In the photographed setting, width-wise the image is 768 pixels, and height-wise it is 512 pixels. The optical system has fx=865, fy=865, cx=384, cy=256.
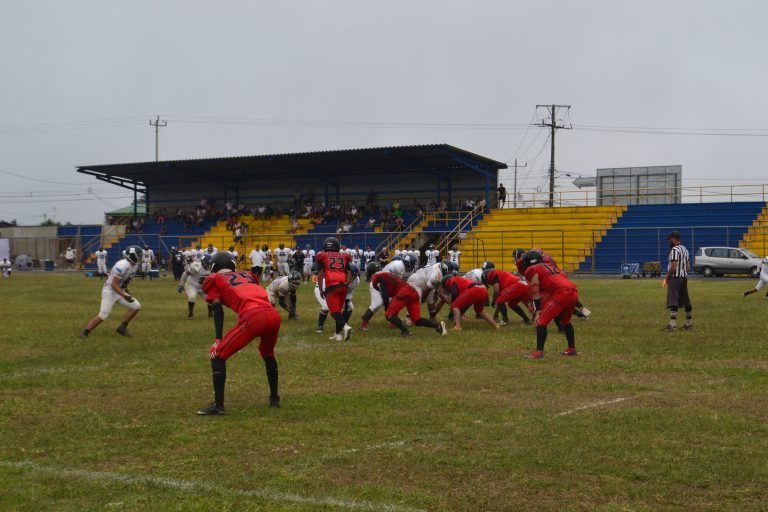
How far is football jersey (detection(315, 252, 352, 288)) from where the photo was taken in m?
15.7

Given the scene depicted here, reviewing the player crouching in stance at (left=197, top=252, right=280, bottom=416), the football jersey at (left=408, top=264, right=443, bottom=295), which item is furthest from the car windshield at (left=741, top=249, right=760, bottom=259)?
the player crouching in stance at (left=197, top=252, right=280, bottom=416)

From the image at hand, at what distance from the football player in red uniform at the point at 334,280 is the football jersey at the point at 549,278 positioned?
3.80 m

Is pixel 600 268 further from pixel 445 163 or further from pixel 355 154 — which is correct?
pixel 355 154

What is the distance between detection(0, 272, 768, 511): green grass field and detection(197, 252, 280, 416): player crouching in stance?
41 cm

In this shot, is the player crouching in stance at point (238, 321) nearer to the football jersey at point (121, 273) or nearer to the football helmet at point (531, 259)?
the football helmet at point (531, 259)

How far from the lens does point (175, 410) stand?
30.2 feet

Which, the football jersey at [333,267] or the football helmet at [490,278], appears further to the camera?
the football helmet at [490,278]

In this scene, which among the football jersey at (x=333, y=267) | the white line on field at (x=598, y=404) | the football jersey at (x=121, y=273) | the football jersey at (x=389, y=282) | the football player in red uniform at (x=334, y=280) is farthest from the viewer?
the football jersey at (x=121, y=273)

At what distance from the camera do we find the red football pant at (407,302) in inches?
628

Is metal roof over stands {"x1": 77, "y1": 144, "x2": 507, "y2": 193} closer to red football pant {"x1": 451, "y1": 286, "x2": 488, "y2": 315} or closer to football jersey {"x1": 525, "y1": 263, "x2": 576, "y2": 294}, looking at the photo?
red football pant {"x1": 451, "y1": 286, "x2": 488, "y2": 315}

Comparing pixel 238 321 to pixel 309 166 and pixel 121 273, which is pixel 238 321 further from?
pixel 309 166

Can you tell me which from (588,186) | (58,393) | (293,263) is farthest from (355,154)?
(58,393)

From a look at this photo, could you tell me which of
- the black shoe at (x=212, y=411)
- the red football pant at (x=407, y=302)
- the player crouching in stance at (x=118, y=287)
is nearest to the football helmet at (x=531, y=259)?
the red football pant at (x=407, y=302)

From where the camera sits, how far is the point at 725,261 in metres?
40.2
